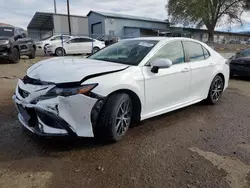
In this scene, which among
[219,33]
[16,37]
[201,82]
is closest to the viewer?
[201,82]

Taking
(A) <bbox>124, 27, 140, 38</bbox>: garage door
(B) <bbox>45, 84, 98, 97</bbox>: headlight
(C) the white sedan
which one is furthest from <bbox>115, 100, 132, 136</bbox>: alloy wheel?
(A) <bbox>124, 27, 140, 38</bbox>: garage door

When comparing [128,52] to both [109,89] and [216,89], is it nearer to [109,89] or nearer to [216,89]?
[109,89]

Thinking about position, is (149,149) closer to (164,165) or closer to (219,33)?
(164,165)

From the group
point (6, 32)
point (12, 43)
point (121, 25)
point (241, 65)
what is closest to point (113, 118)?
point (241, 65)

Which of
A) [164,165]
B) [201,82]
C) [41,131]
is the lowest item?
[164,165]

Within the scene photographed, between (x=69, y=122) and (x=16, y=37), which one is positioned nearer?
(x=69, y=122)

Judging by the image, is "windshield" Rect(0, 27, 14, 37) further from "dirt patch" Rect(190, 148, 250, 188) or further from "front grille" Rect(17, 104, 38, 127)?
"dirt patch" Rect(190, 148, 250, 188)

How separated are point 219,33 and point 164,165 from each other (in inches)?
2256

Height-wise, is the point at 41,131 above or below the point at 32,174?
above

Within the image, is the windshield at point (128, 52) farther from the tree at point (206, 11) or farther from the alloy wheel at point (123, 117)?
the tree at point (206, 11)

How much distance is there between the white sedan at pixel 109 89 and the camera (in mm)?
2789

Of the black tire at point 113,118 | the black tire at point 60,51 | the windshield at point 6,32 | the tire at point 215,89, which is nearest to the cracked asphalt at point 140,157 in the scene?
the black tire at point 113,118

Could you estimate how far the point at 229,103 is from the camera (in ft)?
18.1

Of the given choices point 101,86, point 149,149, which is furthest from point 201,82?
point 101,86
